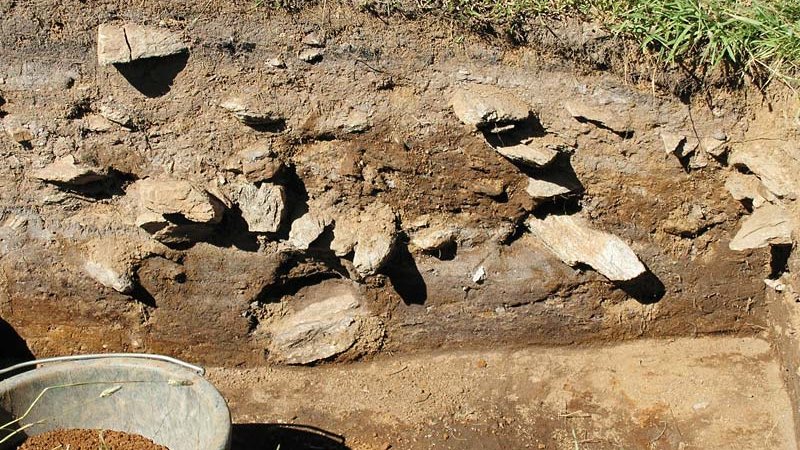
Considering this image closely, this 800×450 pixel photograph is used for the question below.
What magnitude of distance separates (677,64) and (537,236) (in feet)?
2.61

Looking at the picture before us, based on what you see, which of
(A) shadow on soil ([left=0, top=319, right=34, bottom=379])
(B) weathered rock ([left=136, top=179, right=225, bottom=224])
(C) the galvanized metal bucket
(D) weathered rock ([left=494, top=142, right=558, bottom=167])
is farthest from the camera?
(A) shadow on soil ([left=0, top=319, right=34, bottom=379])

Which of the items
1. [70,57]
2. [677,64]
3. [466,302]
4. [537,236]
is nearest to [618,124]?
[677,64]

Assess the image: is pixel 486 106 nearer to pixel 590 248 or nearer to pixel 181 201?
pixel 590 248

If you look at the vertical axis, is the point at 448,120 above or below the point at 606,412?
above

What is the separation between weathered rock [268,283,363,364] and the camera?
3.79 metres

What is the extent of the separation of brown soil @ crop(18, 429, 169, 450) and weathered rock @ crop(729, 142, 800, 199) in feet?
7.20

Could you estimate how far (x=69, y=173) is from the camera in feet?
11.8

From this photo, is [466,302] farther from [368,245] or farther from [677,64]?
[677,64]

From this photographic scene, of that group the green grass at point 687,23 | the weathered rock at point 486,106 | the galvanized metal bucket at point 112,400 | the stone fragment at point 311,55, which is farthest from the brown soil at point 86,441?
the green grass at point 687,23

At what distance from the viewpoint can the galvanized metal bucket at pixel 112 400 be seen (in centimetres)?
303

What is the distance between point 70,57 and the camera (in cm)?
354

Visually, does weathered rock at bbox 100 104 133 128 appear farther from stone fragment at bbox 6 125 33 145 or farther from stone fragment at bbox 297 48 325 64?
stone fragment at bbox 297 48 325 64

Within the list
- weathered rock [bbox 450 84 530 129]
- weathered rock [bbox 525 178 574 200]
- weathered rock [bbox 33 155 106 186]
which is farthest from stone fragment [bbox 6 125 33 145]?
weathered rock [bbox 525 178 574 200]

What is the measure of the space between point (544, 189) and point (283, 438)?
4.26 ft
